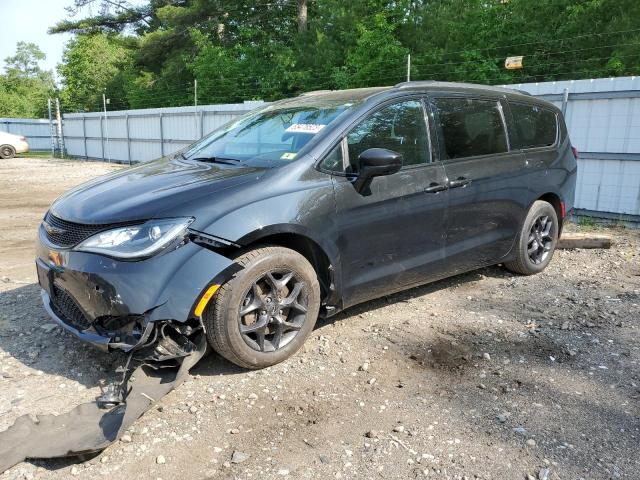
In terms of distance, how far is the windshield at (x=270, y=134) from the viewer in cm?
381

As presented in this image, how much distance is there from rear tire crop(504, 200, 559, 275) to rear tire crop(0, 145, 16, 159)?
85.1ft

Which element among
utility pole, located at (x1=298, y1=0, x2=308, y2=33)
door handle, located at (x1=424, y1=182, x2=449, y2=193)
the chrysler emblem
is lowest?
the chrysler emblem

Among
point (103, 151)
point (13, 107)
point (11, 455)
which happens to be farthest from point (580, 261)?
point (13, 107)

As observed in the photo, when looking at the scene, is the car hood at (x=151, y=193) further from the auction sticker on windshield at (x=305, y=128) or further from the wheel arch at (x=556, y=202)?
the wheel arch at (x=556, y=202)

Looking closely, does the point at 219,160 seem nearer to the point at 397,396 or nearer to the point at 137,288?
the point at 137,288

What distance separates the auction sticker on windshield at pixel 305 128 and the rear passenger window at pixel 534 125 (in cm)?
222

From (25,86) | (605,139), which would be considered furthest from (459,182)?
(25,86)

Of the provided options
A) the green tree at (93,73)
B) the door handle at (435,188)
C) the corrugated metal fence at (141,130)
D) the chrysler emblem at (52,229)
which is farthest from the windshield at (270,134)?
the green tree at (93,73)

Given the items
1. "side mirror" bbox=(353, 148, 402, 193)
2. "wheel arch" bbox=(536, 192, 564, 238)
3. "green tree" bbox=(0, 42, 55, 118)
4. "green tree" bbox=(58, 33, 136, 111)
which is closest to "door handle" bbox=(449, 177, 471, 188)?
"side mirror" bbox=(353, 148, 402, 193)

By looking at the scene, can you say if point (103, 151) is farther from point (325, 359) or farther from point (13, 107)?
point (13, 107)

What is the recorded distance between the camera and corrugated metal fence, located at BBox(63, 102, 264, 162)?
51.5 feet

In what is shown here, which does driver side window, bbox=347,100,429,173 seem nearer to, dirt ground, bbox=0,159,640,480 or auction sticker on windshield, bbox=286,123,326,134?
auction sticker on windshield, bbox=286,123,326,134

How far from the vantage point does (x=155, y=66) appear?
3041cm

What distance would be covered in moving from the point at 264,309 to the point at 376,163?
120cm
